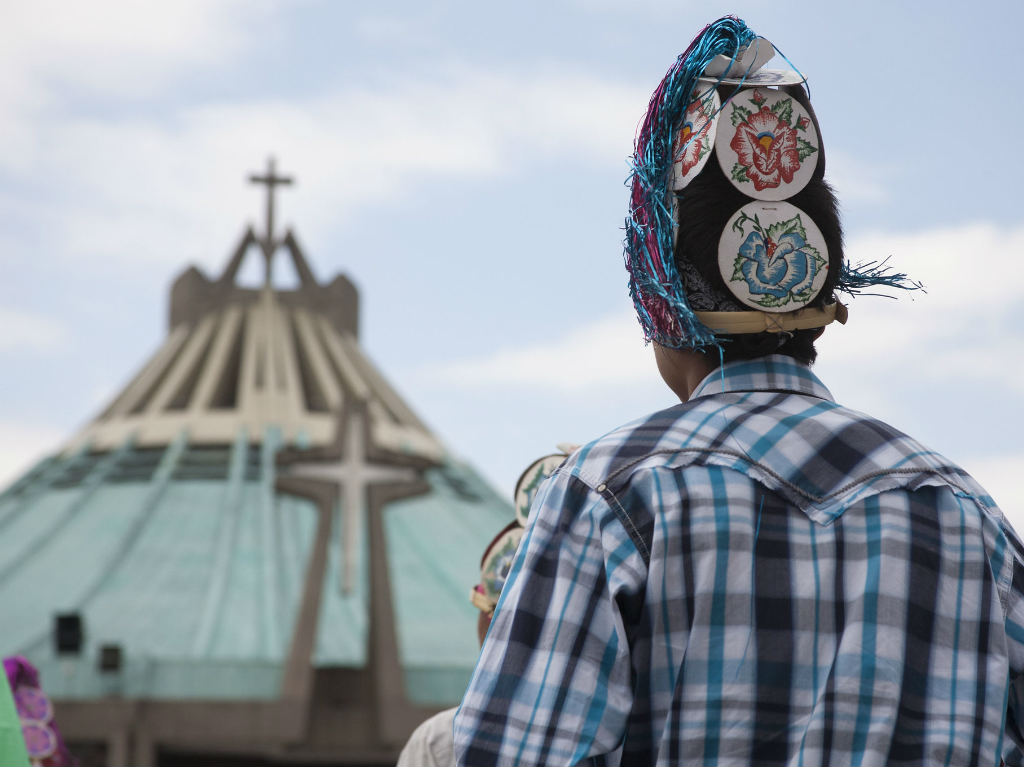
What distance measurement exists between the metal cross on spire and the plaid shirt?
15630 mm

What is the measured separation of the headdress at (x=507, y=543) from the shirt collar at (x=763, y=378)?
5.52 ft

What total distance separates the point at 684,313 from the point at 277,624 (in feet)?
37.0

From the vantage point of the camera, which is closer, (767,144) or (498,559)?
(767,144)

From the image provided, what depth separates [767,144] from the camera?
1.48 m

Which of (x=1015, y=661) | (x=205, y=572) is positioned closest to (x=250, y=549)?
(x=205, y=572)

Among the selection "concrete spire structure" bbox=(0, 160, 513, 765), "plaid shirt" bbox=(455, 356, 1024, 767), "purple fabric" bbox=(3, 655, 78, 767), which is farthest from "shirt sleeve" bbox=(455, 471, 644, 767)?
"concrete spire structure" bbox=(0, 160, 513, 765)

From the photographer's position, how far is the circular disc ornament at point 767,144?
147cm

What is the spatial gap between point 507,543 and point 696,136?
6.58 ft

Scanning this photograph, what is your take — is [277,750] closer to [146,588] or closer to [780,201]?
[146,588]

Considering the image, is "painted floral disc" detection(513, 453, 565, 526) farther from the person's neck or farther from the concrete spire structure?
the concrete spire structure

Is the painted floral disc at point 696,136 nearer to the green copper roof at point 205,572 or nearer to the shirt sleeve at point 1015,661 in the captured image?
the shirt sleeve at point 1015,661

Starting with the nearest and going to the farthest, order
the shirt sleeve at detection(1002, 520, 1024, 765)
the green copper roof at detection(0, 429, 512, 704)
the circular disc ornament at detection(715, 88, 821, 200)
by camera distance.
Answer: the shirt sleeve at detection(1002, 520, 1024, 765), the circular disc ornament at detection(715, 88, 821, 200), the green copper roof at detection(0, 429, 512, 704)

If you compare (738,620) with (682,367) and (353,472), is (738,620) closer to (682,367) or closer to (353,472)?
(682,367)

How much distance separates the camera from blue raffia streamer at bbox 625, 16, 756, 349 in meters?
1.44
